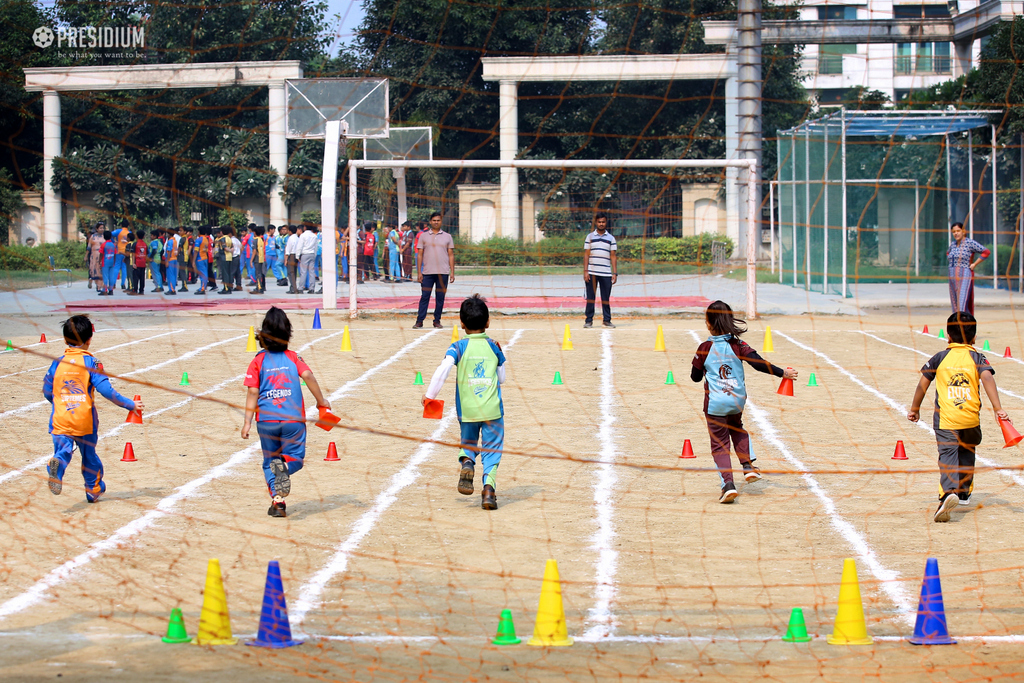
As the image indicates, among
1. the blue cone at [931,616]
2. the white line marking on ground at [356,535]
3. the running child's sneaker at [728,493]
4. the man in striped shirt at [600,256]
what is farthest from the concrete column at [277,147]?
the blue cone at [931,616]

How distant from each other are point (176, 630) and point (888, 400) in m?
8.25

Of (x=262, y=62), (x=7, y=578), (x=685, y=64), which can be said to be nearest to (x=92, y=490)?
(x=7, y=578)

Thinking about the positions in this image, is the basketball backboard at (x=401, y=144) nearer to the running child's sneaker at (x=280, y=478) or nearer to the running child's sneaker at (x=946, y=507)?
the running child's sneaker at (x=280, y=478)

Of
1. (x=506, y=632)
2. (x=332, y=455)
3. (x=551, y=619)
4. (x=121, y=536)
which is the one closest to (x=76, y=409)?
(x=121, y=536)

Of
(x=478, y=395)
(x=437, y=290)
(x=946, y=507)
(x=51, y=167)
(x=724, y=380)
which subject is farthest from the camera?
(x=51, y=167)

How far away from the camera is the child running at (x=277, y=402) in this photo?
22.4 feet

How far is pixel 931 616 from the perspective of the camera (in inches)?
190

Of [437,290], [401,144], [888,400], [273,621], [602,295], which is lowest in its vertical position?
[273,621]

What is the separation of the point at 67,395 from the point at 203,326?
10.8m

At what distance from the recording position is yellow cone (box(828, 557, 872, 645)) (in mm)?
4824

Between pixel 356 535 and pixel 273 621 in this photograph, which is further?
pixel 356 535

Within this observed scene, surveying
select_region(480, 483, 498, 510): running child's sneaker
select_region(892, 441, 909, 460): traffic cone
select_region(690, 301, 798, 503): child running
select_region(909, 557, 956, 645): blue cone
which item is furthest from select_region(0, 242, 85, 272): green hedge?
select_region(909, 557, 956, 645): blue cone

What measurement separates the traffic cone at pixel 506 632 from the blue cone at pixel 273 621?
0.93 metres

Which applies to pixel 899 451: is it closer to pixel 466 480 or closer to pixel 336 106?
pixel 466 480
